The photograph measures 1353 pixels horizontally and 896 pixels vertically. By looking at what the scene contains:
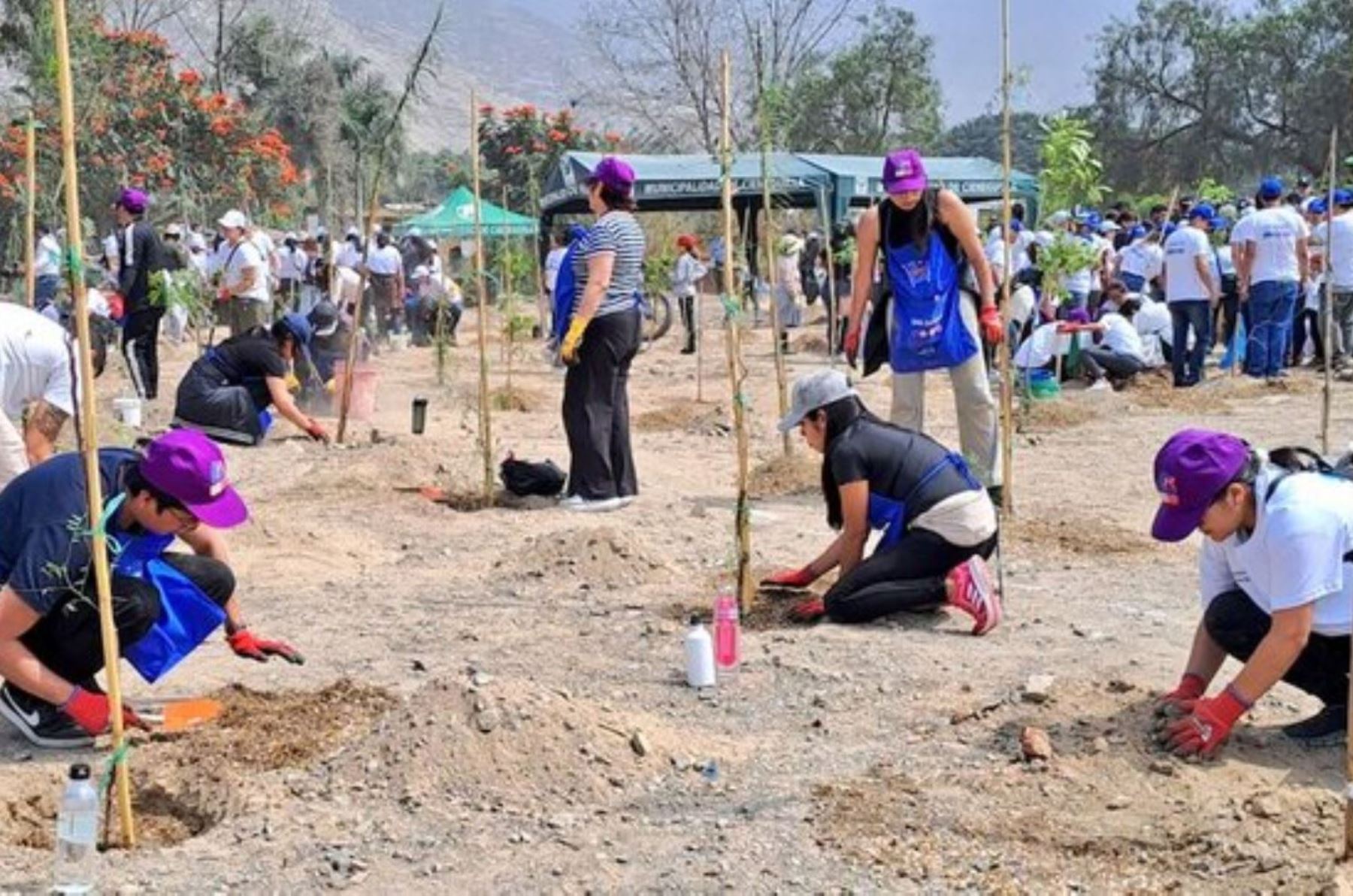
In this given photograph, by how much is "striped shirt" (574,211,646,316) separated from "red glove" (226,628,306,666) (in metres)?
2.94

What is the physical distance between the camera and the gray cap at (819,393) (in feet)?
18.5

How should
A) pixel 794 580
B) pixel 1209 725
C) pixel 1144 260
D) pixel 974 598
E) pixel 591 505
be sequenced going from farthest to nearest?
pixel 1144 260 < pixel 591 505 < pixel 794 580 < pixel 974 598 < pixel 1209 725

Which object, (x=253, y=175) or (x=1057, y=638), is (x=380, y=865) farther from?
(x=253, y=175)

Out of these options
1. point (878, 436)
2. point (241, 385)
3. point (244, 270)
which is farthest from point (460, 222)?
point (878, 436)

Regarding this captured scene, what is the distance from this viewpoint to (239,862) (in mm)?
3793

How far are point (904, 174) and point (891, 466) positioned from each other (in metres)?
1.97

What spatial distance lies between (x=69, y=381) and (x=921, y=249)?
11.9ft

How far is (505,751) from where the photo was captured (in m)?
4.29

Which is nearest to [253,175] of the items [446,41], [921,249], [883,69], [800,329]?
[800,329]

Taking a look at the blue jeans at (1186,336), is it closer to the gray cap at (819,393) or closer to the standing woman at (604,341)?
the standing woman at (604,341)

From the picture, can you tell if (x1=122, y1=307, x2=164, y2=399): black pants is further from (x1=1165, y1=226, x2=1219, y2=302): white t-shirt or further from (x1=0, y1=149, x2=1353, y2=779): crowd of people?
(x1=1165, y1=226, x2=1219, y2=302): white t-shirt

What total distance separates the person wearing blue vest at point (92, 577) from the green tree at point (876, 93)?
3479 centimetres

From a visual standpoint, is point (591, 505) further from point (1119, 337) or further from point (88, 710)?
point (1119, 337)

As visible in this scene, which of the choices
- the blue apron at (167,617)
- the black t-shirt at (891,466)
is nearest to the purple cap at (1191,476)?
the black t-shirt at (891,466)
